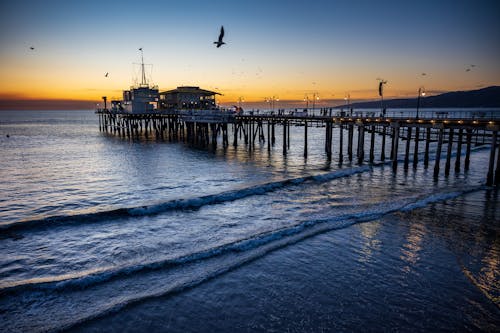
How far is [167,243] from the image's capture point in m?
12.7

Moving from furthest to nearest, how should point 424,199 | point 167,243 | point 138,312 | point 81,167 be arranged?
point 81,167 → point 424,199 → point 167,243 → point 138,312

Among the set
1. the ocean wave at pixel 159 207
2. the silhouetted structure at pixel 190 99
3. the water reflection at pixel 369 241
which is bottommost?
the ocean wave at pixel 159 207

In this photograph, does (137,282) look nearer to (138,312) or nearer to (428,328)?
(138,312)

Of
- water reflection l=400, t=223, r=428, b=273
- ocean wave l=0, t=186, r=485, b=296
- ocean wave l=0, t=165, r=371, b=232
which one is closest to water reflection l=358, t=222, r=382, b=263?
ocean wave l=0, t=186, r=485, b=296

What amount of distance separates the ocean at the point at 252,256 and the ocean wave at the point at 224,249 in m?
0.05

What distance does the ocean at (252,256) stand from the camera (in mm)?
8008

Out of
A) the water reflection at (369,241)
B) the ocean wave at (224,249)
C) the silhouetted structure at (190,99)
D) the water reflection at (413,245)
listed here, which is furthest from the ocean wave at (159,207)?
the silhouetted structure at (190,99)

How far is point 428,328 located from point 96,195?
63.5 feet

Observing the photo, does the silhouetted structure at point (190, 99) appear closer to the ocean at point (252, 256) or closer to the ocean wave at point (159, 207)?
the ocean at point (252, 256)

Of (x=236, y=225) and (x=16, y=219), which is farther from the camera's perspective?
(x=16, y=219)

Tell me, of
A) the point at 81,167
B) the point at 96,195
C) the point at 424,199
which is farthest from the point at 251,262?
the point at 81,167

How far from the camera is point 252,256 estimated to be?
11.4 m

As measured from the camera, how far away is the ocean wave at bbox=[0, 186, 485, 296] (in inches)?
380

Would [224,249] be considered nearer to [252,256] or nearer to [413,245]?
[252,256]
